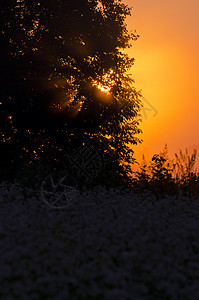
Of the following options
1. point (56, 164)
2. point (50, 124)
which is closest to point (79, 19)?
point (50, 124)

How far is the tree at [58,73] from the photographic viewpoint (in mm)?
19359

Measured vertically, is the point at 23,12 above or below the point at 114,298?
above

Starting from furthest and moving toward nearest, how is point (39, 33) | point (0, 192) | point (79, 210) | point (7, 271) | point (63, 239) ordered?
point (39, 33) < point (0, 192) < point (79, 210) < point (63, 239) < point (7, 271)

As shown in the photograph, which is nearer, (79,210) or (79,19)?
(79,210)

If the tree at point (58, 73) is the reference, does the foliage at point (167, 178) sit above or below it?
below

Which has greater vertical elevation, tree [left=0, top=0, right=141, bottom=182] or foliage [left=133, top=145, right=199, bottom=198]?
tree [left=0, top=0, right=141, bottom=182]

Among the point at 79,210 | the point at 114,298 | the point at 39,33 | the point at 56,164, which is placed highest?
the point at 39,33

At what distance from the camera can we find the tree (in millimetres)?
19359

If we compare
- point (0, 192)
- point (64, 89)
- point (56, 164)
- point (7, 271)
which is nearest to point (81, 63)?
point (64, 89)

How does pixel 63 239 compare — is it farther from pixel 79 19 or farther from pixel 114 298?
pixel 79 19

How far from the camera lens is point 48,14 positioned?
67.7 ft

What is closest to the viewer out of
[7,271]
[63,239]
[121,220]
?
[7,271]

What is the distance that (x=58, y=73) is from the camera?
20.1m

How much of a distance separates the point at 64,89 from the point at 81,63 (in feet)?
5.54
